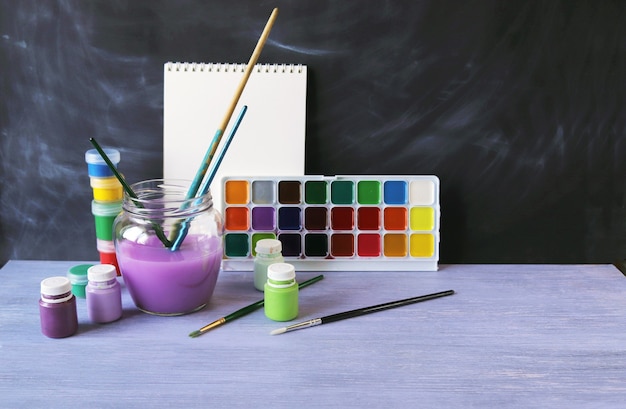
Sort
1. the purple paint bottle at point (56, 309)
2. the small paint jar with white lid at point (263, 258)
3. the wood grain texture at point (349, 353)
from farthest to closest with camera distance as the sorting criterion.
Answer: the small paint jar with white lid at point (263, 258) → the purple paint bottle at point (56, 309) → the wood grain texture at point (349, 353)

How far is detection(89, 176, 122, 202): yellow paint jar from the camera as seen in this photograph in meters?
1.14

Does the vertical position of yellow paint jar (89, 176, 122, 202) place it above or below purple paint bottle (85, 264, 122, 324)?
above

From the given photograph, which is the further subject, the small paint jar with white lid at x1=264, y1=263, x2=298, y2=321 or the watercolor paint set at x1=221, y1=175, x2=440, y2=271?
the watercolor paint set at x1=221, y1=175, x2=440, y2=271

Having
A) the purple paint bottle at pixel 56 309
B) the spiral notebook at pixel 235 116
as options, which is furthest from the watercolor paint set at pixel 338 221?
the purple paint bottle at pixel 56 309

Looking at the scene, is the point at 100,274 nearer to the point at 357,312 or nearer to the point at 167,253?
the point at 167,253

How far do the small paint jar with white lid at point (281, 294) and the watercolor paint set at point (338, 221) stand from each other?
0.62ft

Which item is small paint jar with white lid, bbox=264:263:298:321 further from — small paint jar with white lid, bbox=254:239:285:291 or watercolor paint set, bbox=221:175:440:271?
watercolor paint set, bbox=221:175:440:271

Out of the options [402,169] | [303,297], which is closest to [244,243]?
[303,297]

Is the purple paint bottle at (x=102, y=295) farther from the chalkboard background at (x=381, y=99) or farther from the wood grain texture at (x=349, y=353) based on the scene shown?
the chalkboard background at (x=381, y=99)

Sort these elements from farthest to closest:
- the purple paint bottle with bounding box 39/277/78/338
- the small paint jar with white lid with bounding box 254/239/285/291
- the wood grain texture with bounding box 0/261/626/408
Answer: the small paint jar with white lid with bounding box 254/239/285/291 → the purple paint bottle with bounding box 39/277/78/338 → the wood grain texture with bounding box 0/261/626/408

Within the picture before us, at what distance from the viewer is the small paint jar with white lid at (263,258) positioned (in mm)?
1123

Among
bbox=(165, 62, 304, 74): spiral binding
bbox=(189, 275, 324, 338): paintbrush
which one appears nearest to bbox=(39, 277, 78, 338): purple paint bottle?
bbox=(189, 275, 324, 338): paintbrush

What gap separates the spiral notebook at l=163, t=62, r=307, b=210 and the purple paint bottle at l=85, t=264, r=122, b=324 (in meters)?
0.26

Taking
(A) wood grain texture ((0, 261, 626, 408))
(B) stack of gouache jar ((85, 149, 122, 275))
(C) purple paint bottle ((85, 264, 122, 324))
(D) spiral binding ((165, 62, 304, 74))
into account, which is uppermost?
(D) spiral binding ((165, 62, 304, 74))
